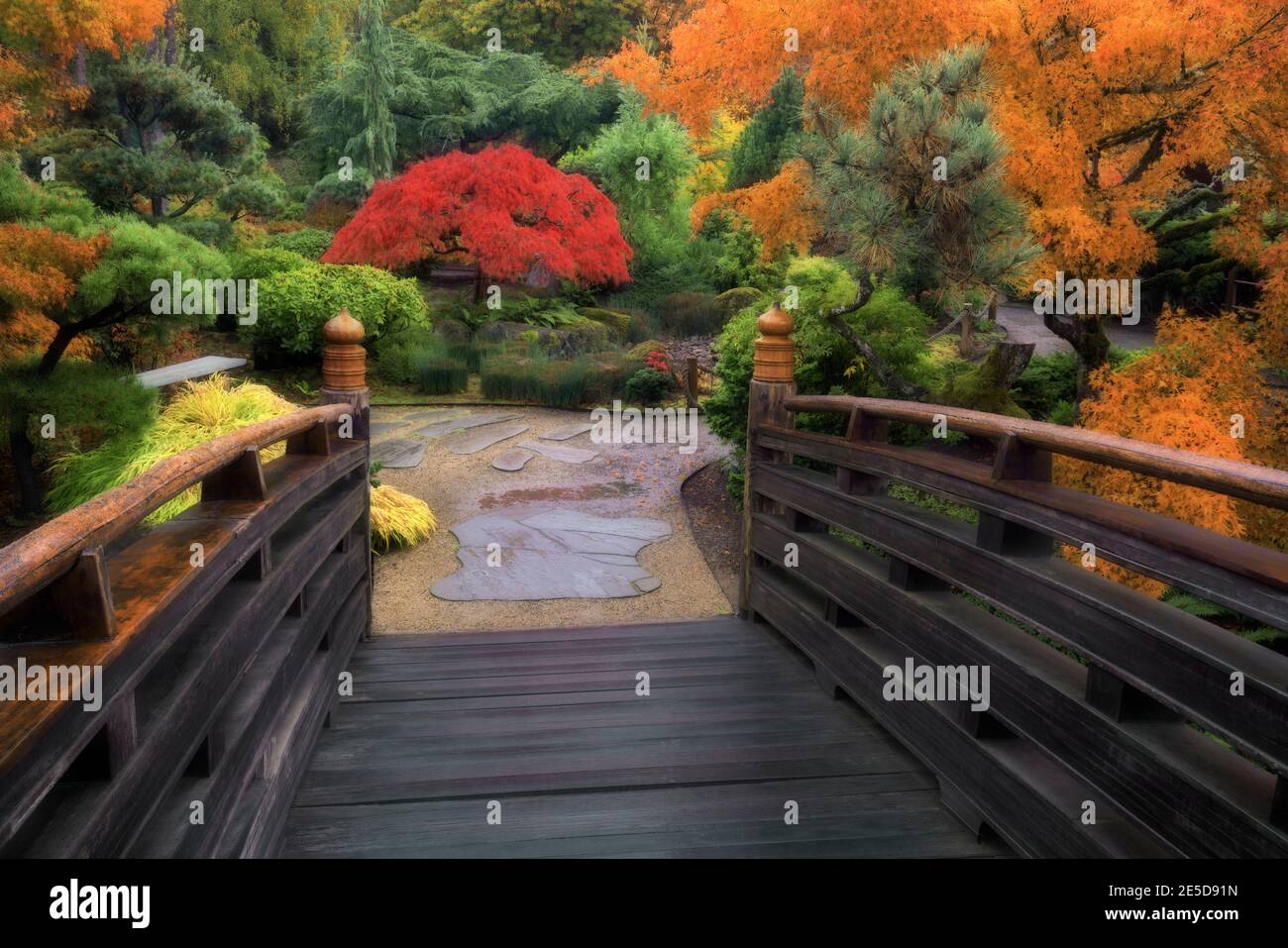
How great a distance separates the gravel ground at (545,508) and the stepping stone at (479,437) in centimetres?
11

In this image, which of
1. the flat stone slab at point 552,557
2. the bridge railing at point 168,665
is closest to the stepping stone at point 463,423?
the flat stone slab at point 552,557

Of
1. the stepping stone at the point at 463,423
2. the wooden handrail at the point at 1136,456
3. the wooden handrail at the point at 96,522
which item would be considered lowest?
the stepping stone at the point at 463,423

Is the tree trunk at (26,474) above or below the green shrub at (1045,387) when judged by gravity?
below

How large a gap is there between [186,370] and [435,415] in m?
2.33

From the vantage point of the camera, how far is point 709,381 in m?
11.3

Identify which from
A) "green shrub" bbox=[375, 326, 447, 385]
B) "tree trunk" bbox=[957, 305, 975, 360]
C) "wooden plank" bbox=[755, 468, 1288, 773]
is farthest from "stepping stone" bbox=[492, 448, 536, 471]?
"tree trunk" bbox=[957, 305, 975, 360]

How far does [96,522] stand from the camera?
1.40 metres

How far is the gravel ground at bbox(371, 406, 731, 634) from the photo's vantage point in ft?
16.4

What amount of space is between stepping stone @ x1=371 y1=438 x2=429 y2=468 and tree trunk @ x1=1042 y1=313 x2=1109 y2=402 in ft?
17.0

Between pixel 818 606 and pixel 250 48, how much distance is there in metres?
21.4

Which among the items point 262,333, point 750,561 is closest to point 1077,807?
point 750,561

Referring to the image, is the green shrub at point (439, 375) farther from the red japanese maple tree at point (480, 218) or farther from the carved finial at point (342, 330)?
the carved finial at point (342, 330)

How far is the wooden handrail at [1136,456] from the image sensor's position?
1.53 m
